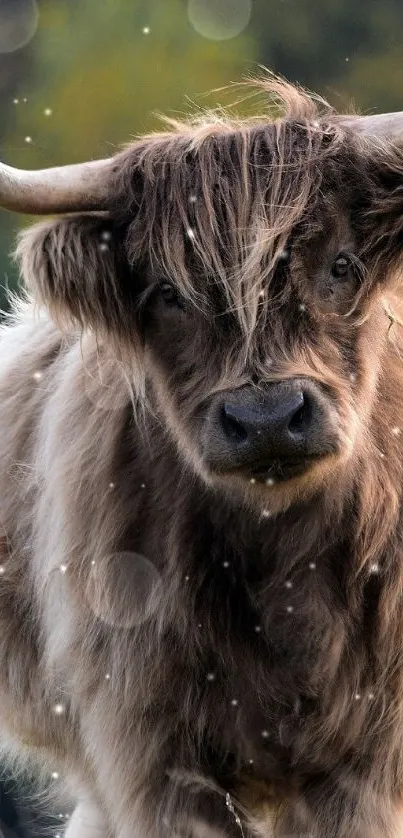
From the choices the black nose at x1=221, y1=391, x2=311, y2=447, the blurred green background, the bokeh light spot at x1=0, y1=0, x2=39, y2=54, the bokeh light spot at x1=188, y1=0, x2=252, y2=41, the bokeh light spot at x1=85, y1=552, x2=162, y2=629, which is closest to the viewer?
the black nose at x1=221, y1=391, x2=311, y2=447

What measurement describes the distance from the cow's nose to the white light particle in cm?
132

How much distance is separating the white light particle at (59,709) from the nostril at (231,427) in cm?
132

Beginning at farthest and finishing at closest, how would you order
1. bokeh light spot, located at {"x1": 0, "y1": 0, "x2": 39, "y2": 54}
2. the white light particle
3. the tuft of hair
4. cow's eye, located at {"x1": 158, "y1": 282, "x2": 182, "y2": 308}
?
bokeh light spot, located at {"x1": 0, "y1": 0, "x2": 39, "y2": 54} → the white light particle → cow's eye, located at {"x1": 158, "y1": 282, "x2": 182, "y2": 308} → the tuft of hair

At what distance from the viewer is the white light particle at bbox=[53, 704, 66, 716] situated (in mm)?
3981

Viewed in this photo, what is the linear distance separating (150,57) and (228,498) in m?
13.1

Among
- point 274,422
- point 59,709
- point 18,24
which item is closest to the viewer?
point 274,422

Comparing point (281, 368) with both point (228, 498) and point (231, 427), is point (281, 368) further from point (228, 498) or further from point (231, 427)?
point (228, 498)

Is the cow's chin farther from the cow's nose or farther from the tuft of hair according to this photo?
the tuft of hair

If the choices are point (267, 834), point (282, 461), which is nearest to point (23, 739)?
point (267, 834)

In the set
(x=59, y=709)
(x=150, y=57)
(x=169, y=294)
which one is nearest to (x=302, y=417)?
(x=169, y=294)

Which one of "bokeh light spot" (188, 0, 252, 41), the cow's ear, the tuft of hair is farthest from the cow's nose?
"bokeh light spot" (188, 0, 252, 41)

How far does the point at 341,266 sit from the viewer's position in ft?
10.5

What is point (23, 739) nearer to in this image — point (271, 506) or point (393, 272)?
point (271, 506)

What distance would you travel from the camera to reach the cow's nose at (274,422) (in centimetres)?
288
